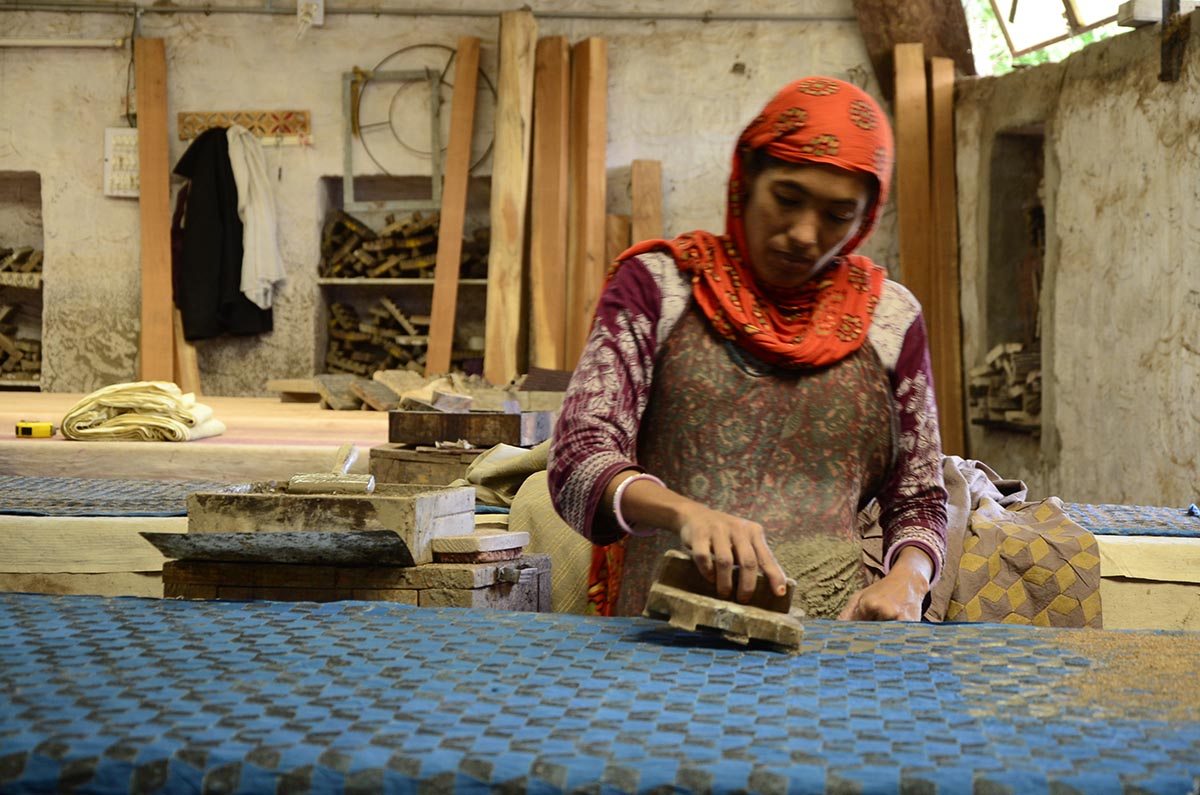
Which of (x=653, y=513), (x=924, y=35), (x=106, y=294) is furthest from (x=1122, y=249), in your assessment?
(x=106, y=294)

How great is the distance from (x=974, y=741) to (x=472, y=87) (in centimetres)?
782

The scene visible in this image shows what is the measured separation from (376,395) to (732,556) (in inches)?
222

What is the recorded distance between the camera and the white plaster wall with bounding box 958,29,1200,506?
5633 millimetres

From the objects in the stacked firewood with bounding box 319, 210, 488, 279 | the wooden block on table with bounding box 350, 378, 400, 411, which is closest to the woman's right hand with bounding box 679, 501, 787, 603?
the wooden block on table with bounding box 350, 378, 400, 411

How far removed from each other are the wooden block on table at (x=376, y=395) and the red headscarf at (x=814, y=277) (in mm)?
4959

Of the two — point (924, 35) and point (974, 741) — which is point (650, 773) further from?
point (924, 35)

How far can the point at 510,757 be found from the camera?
1168 millimetres

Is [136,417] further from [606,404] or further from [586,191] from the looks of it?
[586,191]

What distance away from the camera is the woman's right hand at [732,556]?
5.45 feet

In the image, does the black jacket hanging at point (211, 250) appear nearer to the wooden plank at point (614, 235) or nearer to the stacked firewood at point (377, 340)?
the stacked firewood at point (377, 340)

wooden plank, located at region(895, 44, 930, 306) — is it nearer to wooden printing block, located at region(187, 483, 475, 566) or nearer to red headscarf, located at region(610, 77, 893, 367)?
red headscarf, located at region(610, 77, 893, 367)

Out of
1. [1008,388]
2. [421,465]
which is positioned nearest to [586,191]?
[1008,388]

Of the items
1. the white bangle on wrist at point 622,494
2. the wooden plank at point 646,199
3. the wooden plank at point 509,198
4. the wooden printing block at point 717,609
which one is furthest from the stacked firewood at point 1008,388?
the wooden printing block at point 717,609

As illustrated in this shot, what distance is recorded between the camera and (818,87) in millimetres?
2066
